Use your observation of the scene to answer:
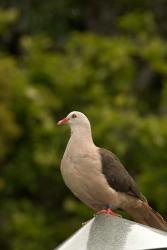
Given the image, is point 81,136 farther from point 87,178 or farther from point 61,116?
point 61,116

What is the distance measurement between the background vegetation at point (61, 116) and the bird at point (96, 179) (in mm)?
8201

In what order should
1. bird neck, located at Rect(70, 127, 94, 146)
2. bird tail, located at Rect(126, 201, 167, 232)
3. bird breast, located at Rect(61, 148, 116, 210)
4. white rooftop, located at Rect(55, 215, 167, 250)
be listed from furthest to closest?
bird tail, located at Rect(126, 201, 167, 232) → bird neck, located at Rect(70, 127, 94, 146) → bird breast, located at Rect(61, 148, 116, 210) → white rooftop, located at Rect(55, 215, 167, 250)

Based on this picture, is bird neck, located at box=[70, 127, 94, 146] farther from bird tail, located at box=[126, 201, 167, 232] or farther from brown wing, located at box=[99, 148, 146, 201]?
bird tail, located at box=[126, 201, 167, 232]

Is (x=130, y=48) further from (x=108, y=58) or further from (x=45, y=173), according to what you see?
(x=45, y=173)

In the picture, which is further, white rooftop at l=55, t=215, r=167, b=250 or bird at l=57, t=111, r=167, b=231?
bird at l=57, t=111, r=167, b=231

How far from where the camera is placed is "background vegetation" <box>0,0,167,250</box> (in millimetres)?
15023

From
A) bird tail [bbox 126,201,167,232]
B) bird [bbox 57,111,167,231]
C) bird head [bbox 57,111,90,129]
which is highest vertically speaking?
bird head [bbox 57,111,90,129]

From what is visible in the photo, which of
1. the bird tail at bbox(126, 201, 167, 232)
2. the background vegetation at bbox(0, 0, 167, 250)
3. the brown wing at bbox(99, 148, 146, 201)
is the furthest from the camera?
the background vegetation at bbox(0, 0, 167, 250)

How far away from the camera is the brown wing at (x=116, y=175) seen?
6.12 metres

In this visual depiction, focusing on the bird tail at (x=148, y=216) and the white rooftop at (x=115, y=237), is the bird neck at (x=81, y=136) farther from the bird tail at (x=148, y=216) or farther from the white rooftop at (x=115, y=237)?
the white rooftop at (x=115, y=237)

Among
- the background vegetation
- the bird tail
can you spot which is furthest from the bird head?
the background vegetation

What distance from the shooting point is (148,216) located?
6098 millimetres

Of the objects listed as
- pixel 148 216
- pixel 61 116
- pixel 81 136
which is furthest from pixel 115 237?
pixel 61 116

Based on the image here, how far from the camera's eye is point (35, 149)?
15633mm
